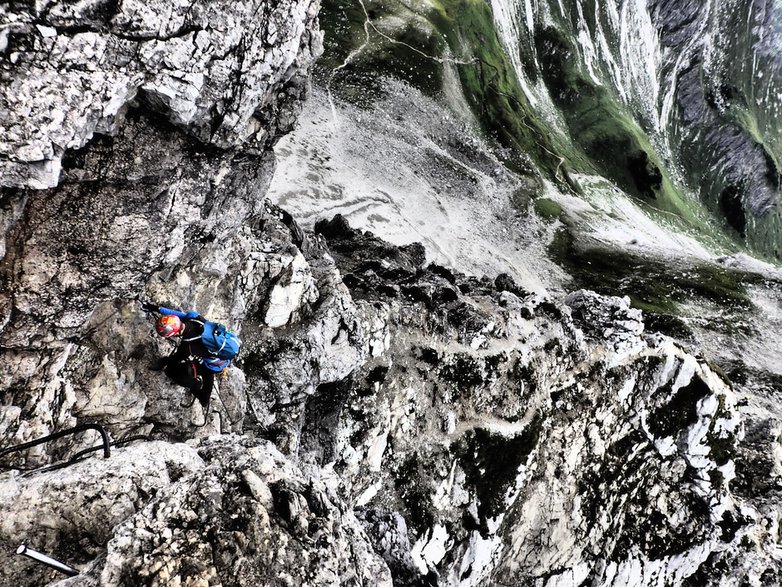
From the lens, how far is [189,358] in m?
15.3

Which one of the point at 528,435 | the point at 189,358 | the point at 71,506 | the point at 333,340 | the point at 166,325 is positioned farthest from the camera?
the point at 528,435

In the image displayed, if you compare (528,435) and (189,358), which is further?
(528,435)

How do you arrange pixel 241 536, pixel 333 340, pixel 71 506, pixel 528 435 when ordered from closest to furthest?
pixel 241 536 < pixel 71 506 < pixel 333 340 < pixel 528 435

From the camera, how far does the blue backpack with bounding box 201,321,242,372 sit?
15.1 meters

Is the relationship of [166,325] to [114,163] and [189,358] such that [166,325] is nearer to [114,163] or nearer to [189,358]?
[189,358]

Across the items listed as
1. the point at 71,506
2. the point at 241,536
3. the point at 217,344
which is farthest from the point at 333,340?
the point at 71,506

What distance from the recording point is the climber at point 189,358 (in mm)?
14797

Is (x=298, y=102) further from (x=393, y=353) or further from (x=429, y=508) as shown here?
(x=429, y=508)

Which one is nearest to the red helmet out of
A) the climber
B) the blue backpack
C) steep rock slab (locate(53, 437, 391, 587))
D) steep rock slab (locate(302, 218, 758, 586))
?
the climber

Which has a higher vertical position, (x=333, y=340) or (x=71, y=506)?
(x=333, y=340)

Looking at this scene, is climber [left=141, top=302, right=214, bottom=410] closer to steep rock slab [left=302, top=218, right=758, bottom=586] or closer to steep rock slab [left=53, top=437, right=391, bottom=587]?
steep rock slab [left=53, top=437, right=391, bottom=587]

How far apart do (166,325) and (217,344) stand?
1840 mm

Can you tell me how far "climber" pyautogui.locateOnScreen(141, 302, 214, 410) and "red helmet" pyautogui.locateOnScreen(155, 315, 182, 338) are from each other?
137mm

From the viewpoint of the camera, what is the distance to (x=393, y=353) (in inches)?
1131
